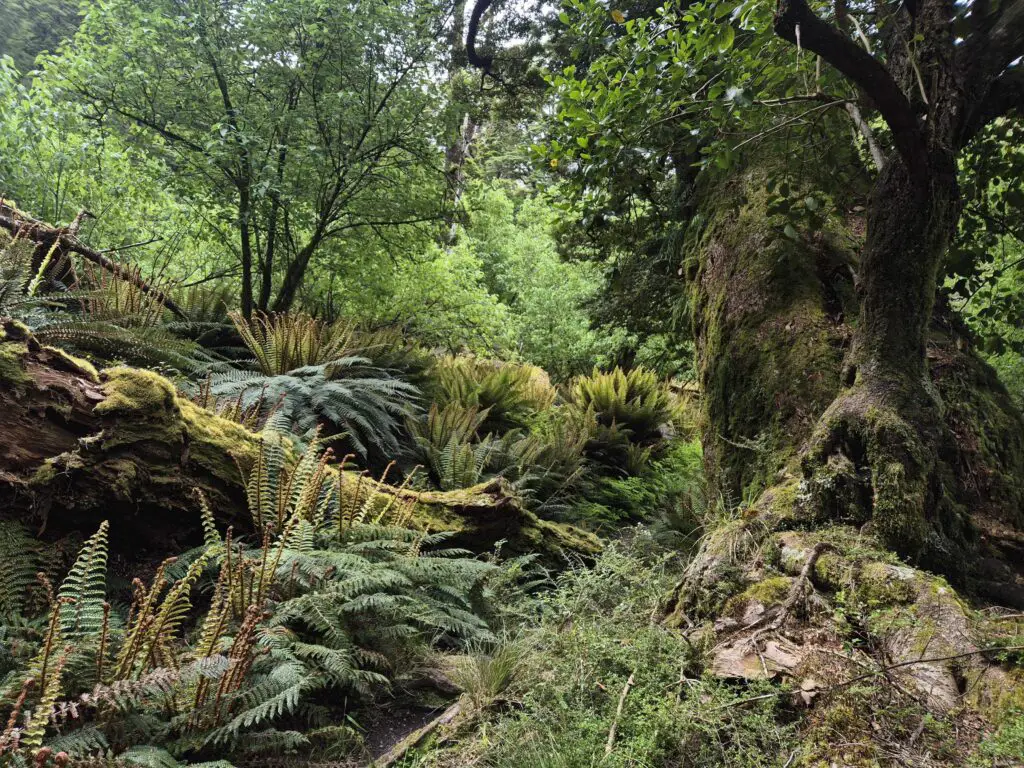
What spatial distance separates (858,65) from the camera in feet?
5.99

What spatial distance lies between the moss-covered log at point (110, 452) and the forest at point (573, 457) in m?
0.01

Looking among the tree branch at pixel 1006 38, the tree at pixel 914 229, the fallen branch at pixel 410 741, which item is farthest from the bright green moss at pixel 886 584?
the tree branch at pixel 1006 38

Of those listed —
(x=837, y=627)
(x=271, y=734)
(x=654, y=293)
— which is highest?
(x=654, y=293)

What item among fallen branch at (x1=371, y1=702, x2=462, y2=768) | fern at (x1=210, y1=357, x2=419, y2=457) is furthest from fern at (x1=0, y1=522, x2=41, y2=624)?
fern at (x1=210, y1=357, x2=419, y2=457)

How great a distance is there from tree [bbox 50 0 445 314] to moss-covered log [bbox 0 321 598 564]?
2.63m

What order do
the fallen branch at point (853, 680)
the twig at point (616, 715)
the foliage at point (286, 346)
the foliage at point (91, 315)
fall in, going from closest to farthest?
the fallen branch at point (853, 680) < the twig at point (616, 715) < the foliage at point (91, 315) < the foliage at point (286, 346)

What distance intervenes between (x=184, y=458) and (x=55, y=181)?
6431mm

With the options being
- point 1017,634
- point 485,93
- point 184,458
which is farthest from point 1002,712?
point 485,93

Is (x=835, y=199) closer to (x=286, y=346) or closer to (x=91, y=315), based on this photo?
(x=286, y=346)

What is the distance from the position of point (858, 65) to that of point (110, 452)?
318cm

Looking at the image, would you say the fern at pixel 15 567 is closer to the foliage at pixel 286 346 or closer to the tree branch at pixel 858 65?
the foliage at pixel 286 346

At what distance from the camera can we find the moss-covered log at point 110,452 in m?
2.10

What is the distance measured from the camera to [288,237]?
568cm

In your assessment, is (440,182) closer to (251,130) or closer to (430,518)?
(251,130)
